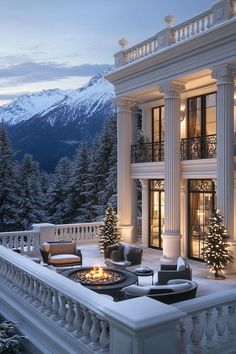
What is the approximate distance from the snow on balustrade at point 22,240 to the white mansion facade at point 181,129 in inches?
137

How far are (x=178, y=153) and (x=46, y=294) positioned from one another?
320 inches

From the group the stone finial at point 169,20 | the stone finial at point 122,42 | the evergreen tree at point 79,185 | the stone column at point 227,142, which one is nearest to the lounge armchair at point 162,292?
the stone column at point 227,142

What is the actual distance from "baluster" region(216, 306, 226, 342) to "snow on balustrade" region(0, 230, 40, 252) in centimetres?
1014

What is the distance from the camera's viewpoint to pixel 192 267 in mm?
12297

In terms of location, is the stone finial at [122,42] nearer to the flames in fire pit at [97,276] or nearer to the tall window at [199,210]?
the tall window at [199,210]

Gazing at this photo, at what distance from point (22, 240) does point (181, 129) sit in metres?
7.05

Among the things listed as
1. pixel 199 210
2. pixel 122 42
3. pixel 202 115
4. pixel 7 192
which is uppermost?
pixel 122 42

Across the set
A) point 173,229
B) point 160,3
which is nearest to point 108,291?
point 173,229

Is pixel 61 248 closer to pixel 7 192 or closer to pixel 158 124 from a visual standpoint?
pixel 158 124

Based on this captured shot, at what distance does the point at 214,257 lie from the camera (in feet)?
34.9

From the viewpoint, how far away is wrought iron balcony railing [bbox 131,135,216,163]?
42.0 feet

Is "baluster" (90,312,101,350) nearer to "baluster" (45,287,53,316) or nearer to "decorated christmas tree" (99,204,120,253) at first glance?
"baluster" (45,287,53,316)

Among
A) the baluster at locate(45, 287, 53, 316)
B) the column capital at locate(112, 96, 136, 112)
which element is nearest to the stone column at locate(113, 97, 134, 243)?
the column capital at locate(112, 96, 136, 112)

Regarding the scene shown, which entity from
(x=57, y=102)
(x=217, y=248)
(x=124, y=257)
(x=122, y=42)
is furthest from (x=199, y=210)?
(x=57, y=102)
